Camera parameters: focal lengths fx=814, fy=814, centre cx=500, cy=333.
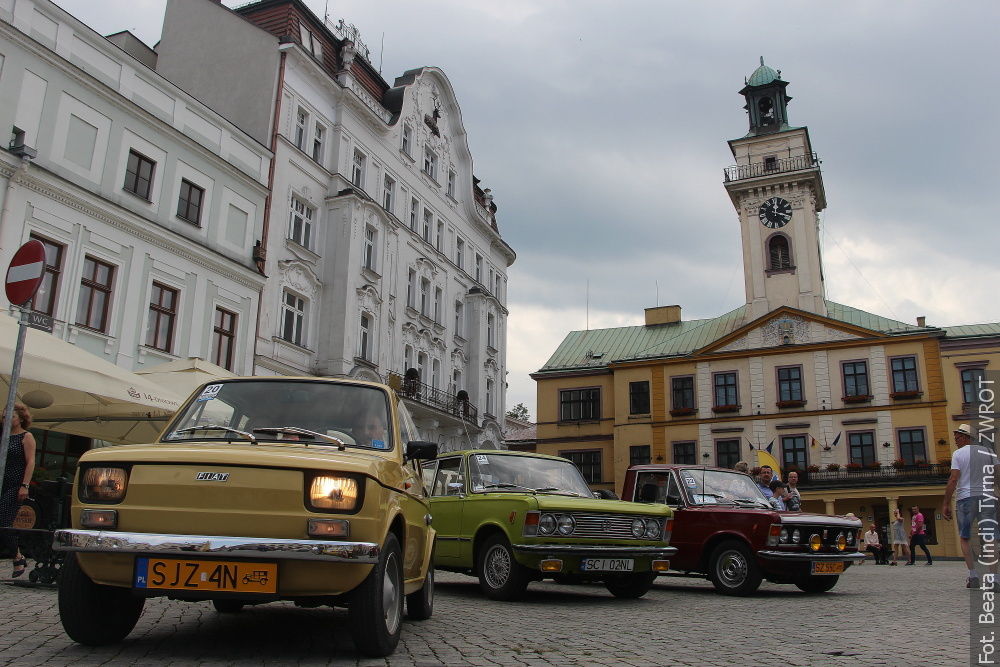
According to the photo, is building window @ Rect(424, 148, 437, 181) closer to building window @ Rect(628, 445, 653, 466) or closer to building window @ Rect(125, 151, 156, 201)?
building window @ Rect(125, 151, 156, 201)

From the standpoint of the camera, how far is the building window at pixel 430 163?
3697 cm

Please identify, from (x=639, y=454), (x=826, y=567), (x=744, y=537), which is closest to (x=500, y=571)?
(x=744, y=537)

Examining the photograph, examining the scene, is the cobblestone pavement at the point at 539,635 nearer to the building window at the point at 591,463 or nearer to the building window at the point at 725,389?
the building window at the point at 725,389

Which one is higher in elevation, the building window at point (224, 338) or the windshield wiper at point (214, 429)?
the building window at point (224, 338)

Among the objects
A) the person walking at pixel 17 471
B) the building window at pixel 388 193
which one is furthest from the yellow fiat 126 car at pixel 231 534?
the building window at pixel 388 193

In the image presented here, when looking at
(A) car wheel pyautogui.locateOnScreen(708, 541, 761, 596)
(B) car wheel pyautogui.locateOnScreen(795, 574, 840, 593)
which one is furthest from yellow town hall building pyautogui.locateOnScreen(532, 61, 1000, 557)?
(A) car wheel pyautogui.locateOnScreen(708, 541, 761, 596)

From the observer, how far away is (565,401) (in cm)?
5078

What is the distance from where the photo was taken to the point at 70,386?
391 inches

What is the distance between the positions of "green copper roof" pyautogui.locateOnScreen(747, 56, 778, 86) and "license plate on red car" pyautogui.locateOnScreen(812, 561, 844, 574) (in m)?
47.6

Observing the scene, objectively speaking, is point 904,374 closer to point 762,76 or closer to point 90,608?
point 762,76

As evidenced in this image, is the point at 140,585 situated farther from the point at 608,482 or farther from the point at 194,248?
the point at 608,482

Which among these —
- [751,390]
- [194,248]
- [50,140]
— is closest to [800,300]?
[751,390]

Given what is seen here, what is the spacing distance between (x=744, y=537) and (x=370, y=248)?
2206 centimetres

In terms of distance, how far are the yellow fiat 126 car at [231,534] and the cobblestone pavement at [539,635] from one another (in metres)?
0.30
